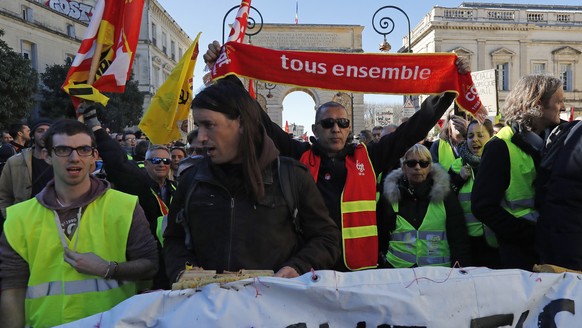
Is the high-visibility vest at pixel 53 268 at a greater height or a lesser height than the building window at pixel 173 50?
lesser

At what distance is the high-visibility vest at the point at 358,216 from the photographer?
3.39m

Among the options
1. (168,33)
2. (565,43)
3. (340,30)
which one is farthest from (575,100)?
(168,33)

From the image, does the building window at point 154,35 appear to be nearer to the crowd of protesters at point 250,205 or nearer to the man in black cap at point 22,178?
the man in black cap at point 22,178

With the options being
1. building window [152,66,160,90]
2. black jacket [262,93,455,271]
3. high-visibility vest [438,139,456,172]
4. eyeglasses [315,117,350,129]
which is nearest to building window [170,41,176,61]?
building window [152,66,160,90]

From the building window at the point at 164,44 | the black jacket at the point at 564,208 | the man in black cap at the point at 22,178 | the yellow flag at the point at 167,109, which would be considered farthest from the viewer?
the building window at the point at 164,44

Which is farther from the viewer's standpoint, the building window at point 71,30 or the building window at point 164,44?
the building window at point 164,44

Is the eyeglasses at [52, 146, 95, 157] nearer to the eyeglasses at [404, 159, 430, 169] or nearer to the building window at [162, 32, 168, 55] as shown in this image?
the eyeglasses at [404, 159, 430, 169]

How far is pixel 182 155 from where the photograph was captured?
5.98 meters

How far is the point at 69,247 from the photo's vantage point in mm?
2531

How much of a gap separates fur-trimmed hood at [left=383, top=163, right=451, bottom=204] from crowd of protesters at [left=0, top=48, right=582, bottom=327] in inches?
11.6

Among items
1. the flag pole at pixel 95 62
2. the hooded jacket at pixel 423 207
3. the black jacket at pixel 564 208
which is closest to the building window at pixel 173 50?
the flag pole at pixel 95 62

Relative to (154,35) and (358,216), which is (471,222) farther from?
(154,35)

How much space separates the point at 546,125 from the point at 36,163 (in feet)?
14.4

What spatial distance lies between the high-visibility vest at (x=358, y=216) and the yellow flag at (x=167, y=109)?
1.83 metres
